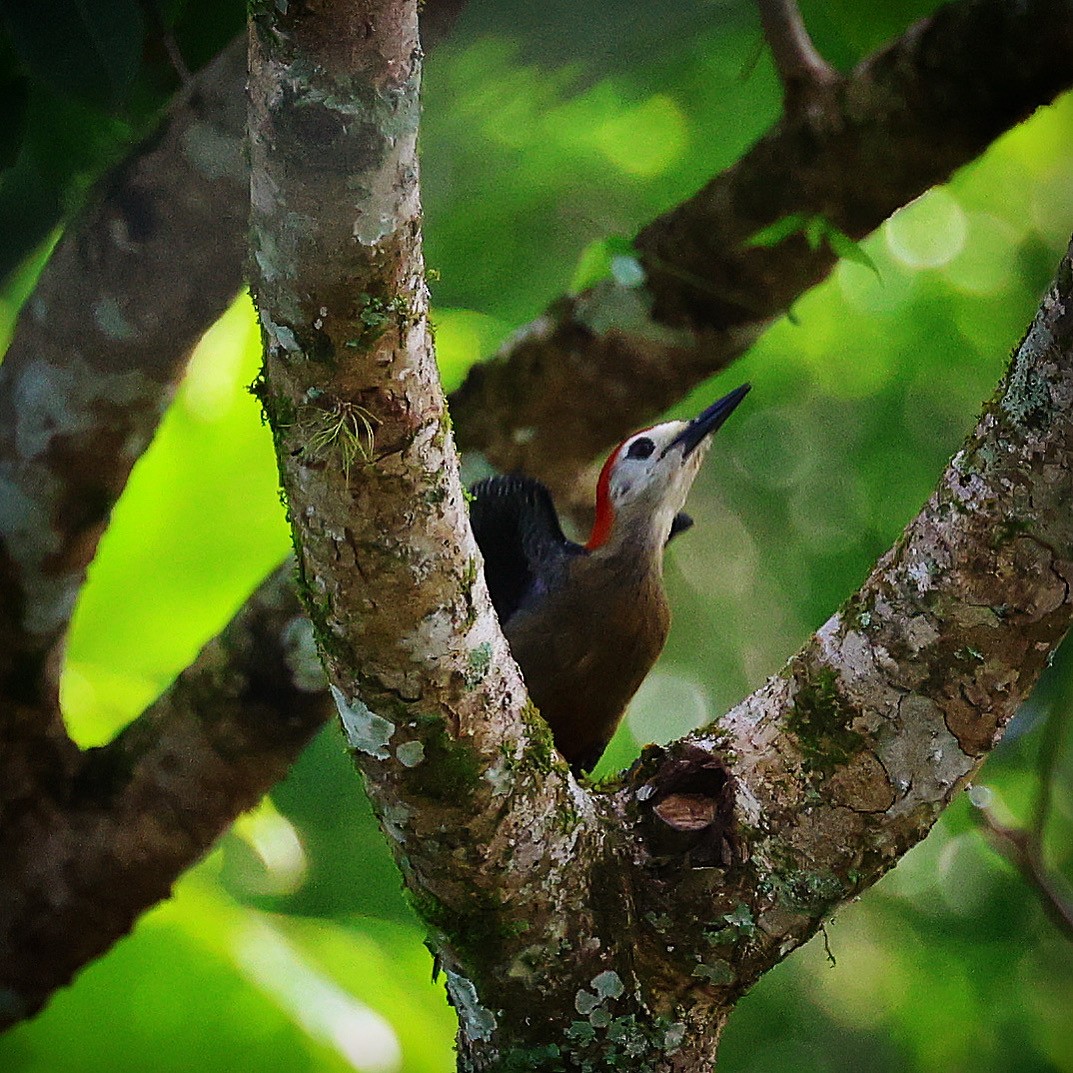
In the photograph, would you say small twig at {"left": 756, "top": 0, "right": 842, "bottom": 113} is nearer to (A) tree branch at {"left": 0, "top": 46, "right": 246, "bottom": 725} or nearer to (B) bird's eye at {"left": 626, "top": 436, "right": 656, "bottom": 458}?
(B) bird's eye at {"left": 626, "top": 436, "right": 656, "bottom": 458}

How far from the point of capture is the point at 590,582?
2.84m

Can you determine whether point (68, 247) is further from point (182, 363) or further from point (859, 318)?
point (859, 318)

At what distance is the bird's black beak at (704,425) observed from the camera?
2.98m

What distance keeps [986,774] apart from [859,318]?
151cm

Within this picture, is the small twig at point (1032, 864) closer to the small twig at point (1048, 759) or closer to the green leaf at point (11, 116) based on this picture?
the small twig at point (1048, 759)

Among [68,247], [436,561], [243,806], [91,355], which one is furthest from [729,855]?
[68,247]

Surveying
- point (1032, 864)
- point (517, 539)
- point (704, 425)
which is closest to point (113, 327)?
point (517, 539)

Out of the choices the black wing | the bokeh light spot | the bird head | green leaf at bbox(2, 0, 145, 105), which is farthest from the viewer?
the bokeh light spot

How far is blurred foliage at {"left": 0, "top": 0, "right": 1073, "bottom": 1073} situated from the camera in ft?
10.9

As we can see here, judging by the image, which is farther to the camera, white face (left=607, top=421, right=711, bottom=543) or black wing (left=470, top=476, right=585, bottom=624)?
white face (left=607, top=421, right=711, bottom=543)

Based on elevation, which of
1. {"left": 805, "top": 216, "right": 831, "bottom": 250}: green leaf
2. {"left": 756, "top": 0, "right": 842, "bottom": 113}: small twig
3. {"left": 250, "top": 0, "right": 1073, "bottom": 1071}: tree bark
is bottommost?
{"left": 250, "top": 0, "right": 1073, "bottom": 1071}: tree bark

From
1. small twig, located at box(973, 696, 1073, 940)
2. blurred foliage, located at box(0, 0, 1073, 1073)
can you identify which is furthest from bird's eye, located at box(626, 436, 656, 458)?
small twig, located at box(973, 696, 1073, 940)

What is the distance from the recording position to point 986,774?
4109 millimetres

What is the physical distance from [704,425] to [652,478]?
0.54ft
